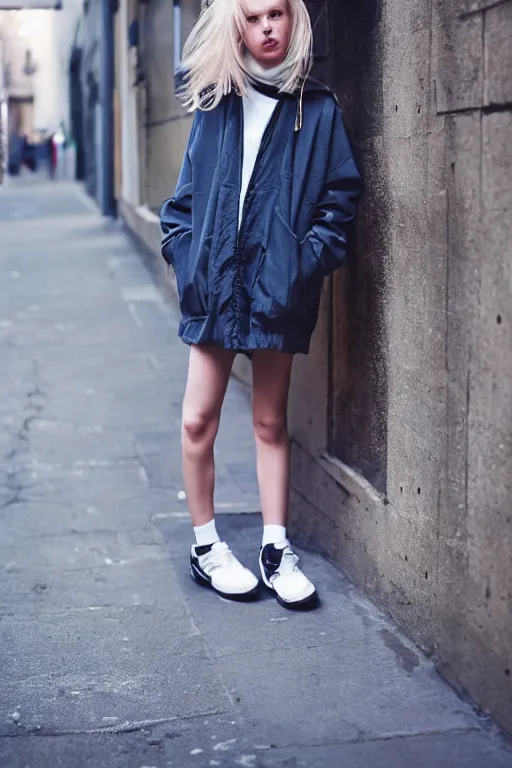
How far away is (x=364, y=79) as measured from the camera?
3.55 meters

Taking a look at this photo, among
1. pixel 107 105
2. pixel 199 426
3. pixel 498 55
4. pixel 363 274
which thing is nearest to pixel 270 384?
pixel 199 426

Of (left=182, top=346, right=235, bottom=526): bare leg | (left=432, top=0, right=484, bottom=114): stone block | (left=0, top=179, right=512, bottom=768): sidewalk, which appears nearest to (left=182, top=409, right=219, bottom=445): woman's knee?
(left=182, top=346, right=235, bottom=526): bare leg

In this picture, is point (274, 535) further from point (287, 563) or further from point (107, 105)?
point (107, 105)

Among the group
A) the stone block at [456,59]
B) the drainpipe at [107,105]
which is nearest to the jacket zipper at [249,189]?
the stone block at [456,59]

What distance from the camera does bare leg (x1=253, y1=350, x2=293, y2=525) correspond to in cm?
365

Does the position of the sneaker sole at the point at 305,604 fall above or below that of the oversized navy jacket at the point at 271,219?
below

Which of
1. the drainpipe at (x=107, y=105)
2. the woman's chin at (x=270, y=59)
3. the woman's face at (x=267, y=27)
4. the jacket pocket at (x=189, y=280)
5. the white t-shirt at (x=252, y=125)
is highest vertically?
the drainpipe at (x=107, y=105)

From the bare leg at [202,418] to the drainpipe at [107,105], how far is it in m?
11.6

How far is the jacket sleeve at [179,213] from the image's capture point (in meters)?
3.51

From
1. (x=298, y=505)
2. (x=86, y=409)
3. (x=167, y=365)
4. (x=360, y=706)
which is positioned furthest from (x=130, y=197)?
(x=360, y=706)

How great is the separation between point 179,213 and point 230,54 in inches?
19.2

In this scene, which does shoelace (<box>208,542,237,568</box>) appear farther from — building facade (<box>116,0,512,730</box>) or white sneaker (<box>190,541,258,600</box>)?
building facade (<box>116,0,512,730</box>)

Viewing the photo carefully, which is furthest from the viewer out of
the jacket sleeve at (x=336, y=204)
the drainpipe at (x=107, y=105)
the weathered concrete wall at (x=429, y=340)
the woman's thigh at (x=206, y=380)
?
the drainpipe at (x=107, y=105)

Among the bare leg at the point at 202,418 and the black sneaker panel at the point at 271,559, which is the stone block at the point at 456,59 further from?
the black sneaker panel at the point at 271,559
